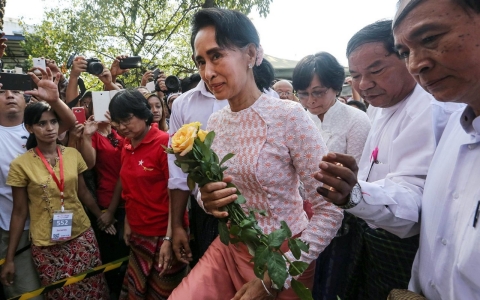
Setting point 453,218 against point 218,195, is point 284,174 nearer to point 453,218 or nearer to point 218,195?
point 218,195

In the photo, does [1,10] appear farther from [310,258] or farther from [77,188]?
[310,258]

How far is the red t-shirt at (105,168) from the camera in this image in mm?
3629

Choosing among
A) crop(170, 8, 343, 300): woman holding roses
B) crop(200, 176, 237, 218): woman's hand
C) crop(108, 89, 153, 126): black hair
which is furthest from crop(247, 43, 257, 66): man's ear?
crop(108, 89, 153, 126): black hair

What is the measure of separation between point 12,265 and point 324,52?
3072 millimetres

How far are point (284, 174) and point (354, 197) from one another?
1.56 ft

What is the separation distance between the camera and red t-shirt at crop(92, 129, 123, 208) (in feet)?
11.9

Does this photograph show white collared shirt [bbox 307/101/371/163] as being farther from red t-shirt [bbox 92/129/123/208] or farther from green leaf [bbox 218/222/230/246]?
red t-shirt [bbox 92/129/123/208]

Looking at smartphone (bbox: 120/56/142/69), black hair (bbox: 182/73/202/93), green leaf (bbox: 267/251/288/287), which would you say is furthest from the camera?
smartphone (bbox: 120/56/142/69)

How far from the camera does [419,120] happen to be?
5.11ft

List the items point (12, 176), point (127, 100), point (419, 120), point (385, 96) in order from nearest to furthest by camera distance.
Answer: point (419, 120) < point (385, 96) < point (12, 176) < point (127, 100)

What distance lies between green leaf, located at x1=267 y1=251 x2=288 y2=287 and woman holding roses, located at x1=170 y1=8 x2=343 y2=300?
0.94 ft

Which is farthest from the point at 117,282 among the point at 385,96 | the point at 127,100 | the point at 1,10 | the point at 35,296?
the point at 385,96

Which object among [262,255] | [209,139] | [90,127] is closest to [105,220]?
[90,127]

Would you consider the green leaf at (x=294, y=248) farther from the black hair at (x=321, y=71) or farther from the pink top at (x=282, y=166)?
the black hair at (x=321, y=71)
